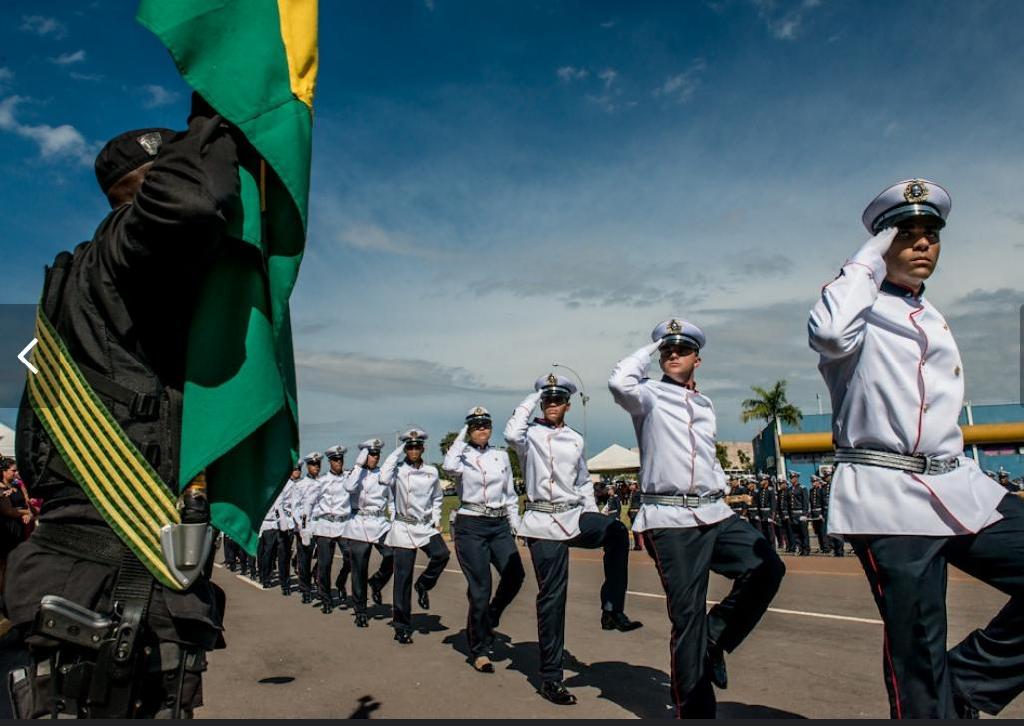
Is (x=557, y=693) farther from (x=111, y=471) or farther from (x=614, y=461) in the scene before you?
(x=614, y=461)

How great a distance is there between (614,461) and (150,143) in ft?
137

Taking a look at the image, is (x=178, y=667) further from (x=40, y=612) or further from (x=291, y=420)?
(x=291, y=420)

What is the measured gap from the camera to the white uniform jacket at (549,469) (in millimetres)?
6762

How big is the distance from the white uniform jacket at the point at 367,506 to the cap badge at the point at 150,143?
941 centimetres

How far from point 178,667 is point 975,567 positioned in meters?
3.01

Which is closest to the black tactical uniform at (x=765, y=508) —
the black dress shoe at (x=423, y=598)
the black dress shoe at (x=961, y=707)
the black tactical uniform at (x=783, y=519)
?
the black tactical uniform at (x=783, y=519)

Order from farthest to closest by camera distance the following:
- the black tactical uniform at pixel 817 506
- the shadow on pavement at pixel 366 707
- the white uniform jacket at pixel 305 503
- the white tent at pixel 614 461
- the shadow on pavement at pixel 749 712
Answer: the white tent at pixel 614 461, the black tactical uniform at pixel 817 506, the white uniform jacket at pixel 305 503, the shadow on pavement at pixel 366 707, the shadow on pavement at pixel 749 712

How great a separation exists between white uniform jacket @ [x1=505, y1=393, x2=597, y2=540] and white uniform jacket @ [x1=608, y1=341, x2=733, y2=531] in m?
1.58

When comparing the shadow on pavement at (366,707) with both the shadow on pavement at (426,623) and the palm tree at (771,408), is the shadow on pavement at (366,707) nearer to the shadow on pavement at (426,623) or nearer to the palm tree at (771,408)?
the shadow on pavement at (426,623)

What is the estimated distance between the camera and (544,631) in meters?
6.07

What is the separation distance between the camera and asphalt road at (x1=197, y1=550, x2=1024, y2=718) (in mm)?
5426

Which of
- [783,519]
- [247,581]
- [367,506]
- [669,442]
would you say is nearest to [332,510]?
[367,506]

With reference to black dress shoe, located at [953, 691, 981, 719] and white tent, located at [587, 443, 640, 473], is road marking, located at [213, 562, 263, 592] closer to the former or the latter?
black dress shoe, located at [953, 691, 981, 719]

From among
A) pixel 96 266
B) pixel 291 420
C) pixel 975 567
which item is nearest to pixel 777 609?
pixel 975 567
